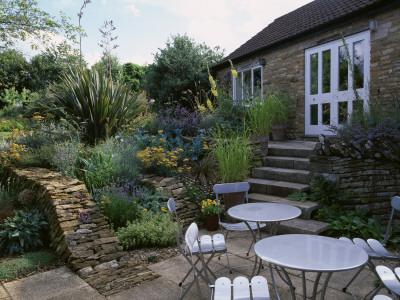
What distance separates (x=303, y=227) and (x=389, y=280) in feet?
7.12

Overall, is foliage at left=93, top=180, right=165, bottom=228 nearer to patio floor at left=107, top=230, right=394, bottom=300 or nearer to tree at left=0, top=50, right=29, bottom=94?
patio floor at left=107, top=230, right=394, bottom=300

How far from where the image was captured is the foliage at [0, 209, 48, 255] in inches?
148

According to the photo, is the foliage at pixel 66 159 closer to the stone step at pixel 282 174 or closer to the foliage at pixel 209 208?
the foliage at pixel 209 208

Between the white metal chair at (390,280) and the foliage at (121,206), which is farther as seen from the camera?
the foliage at (121,206)

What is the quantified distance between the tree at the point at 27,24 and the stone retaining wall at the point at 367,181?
9651 millimetres

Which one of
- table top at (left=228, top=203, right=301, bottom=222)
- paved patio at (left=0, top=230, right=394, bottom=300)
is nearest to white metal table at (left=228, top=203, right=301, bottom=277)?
table top at (left=228, top=203, right=301, bottom=222)

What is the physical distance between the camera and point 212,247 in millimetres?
2832

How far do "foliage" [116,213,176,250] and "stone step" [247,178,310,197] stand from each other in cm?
211

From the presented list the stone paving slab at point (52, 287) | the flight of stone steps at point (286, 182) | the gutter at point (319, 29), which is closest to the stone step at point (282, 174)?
the flight of stone steps at point (286, 182)

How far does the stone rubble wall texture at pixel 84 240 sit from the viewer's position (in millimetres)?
3115

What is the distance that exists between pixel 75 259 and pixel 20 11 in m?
9.46

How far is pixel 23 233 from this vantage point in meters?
3.85

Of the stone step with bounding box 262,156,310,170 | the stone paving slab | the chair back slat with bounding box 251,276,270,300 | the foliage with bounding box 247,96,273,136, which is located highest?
the foliage with bounding box 247,96,273,136

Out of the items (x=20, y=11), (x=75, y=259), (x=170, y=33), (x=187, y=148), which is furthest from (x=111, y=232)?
(x=170, y=33)
